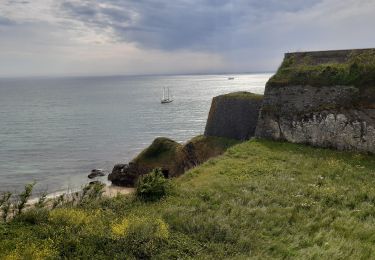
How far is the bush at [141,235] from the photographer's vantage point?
11.2 metres

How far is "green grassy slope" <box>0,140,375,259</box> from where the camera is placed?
11.3 metres

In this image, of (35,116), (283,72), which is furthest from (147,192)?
(35,116)

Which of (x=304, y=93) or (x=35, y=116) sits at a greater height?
(x=304, y=93)

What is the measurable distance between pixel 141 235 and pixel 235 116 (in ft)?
86.4

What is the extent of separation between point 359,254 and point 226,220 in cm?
424

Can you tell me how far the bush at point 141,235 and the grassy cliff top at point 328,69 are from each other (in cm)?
1853

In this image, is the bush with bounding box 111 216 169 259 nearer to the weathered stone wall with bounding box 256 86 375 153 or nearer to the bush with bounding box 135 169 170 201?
the bush with bounding box 135 169 170 201

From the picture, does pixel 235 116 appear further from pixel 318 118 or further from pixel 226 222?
pixel 226 222

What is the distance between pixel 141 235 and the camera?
11.8 m

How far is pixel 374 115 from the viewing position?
78.9 feet

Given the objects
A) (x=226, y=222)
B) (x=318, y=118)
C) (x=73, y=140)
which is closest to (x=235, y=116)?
(x=318, y=118)

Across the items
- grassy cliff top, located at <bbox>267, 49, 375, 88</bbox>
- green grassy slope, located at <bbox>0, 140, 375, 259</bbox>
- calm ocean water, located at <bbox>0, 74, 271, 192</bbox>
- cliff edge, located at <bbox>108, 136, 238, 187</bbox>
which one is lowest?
calm ocean water, located at <bbox>0, 74, 271, 192</bbox>

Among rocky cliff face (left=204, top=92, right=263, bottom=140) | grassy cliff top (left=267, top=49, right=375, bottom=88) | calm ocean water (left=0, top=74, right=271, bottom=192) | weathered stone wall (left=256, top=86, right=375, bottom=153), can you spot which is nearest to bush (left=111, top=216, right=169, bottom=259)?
weathered stone wall (left=256, top=86, right=375, bottom=153)

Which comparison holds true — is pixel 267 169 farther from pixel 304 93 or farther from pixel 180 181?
pixel 304 93
